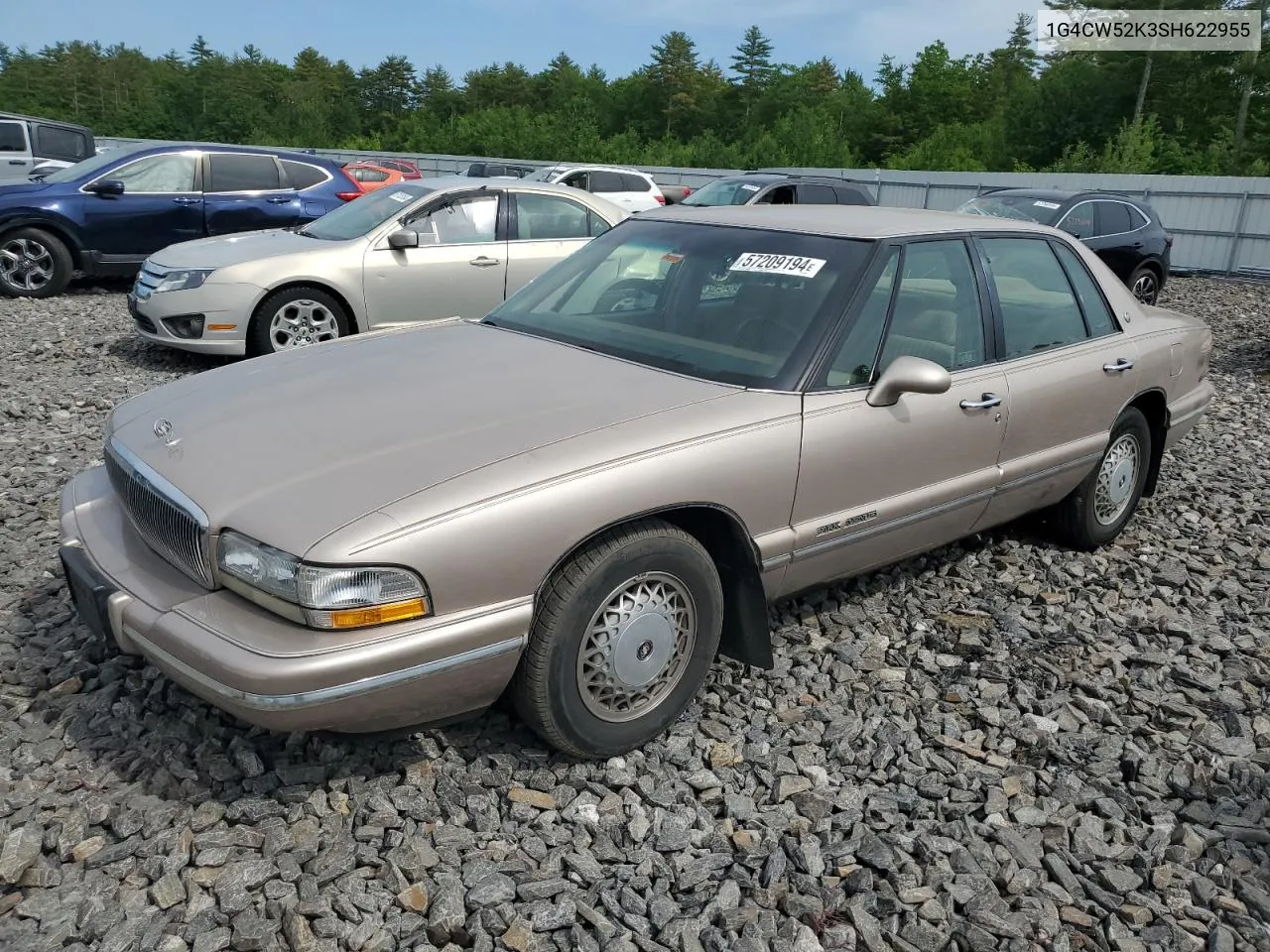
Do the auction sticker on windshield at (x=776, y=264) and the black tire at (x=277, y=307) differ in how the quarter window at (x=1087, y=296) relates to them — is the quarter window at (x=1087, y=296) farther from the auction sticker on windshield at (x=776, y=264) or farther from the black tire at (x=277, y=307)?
the black tire at (x=277, y=307)

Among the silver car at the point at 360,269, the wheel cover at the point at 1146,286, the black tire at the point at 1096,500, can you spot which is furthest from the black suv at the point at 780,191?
the black tire at the point at 1096,500

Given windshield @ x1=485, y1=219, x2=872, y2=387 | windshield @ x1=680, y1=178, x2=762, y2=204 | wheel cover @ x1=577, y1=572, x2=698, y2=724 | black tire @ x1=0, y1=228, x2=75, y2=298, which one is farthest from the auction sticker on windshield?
windshield @ x1=680, y1=178, x2=762, y2=204

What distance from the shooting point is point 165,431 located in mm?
3068

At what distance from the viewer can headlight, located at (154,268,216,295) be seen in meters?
7.37

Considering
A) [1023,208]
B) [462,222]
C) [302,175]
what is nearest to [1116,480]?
[462,222]

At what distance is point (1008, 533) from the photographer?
16.6 ft

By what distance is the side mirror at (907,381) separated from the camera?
3.27 m

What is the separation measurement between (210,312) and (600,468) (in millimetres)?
5577

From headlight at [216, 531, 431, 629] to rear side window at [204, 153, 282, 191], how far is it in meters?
9.46

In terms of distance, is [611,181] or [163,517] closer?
[163,517]

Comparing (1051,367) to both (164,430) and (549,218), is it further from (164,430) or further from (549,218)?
(549,218)

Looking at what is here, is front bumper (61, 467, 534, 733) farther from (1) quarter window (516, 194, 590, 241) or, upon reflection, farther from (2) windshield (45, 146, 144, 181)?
(2) windshield (45, 146, 144, 181)

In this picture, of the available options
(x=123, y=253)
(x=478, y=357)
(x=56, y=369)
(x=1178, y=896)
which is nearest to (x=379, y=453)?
(x=478, y=357)

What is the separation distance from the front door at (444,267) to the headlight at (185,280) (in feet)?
3.78
